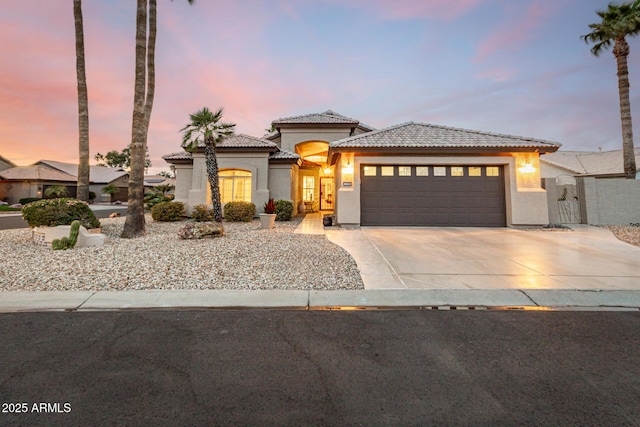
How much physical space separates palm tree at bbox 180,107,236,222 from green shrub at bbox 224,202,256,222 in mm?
2081

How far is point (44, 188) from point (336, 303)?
133 ft

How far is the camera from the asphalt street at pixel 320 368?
178 cm

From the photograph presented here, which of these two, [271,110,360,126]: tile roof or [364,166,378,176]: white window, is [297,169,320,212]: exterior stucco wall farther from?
[364,166,378,176]: white window

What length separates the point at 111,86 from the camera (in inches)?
631

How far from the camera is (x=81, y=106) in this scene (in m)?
10.7

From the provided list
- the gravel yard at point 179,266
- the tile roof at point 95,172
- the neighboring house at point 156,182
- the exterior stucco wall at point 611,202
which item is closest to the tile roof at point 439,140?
the exterior stucco wall at point 611,202

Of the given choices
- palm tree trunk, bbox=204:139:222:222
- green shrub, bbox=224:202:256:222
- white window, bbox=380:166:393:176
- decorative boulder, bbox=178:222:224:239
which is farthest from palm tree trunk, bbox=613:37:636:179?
palm tree trunk, bbox=204:139:222:222

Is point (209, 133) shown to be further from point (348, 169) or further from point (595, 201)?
point (595, 201)

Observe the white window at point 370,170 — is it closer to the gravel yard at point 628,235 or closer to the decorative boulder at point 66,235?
the gravel yard at point 628,235

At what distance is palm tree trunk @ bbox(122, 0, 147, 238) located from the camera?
8.70 m

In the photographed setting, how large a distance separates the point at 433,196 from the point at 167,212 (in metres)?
13.2

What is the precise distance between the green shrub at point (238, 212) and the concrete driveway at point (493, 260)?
5820 mm

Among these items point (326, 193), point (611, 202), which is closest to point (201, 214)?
point (326, 193)

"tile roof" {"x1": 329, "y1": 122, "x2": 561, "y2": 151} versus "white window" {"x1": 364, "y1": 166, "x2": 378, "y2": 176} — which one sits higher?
"tile roof" {"x1": 329, "y1": 122, "x2": 561, "y2": 151}
